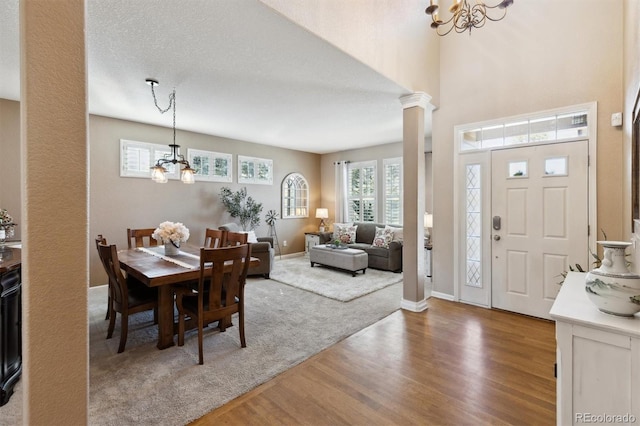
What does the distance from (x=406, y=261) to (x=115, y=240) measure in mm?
4494

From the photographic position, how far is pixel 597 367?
1.27 m

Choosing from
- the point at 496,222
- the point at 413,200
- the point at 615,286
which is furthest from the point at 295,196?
the point at 615,286

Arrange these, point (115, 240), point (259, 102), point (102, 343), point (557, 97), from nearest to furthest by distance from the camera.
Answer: point (102, 343) → point (557, 97) → point (259, 102) → point (115, 240)

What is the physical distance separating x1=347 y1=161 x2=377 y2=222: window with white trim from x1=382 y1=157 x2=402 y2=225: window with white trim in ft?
1.01

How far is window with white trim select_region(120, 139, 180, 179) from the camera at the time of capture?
4.81m

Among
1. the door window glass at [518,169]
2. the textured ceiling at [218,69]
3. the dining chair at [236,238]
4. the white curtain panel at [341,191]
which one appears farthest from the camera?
the white curtain panel at [341,191]

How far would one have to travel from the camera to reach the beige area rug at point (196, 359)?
1936 mm

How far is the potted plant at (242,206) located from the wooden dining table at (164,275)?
2.87 metres

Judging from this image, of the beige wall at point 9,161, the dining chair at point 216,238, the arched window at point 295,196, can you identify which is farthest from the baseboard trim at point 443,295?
the beige wall at point 9,161

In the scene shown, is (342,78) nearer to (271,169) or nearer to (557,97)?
(557,97)

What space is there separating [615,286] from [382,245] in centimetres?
475

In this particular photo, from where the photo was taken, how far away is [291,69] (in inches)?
120

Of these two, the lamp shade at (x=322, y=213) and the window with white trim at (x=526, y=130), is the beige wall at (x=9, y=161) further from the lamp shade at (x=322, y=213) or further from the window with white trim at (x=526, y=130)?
the window with white trim at (x=526, y=130)

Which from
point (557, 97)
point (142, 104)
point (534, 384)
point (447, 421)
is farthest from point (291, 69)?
point (534, 384)
